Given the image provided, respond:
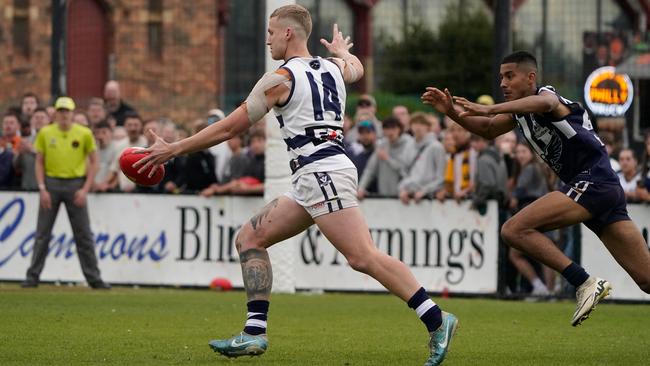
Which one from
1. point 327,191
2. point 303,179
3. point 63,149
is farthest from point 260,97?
point 63,149

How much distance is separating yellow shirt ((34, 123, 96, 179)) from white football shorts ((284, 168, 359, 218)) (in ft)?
28.1

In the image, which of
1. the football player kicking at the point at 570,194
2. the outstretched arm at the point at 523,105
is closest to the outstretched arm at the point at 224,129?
the outstretched arm at the point at 523,105

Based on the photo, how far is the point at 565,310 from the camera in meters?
15.5

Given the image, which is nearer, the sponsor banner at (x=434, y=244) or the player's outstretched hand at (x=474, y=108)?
the player's outstretched hand at (x=474, y=108)

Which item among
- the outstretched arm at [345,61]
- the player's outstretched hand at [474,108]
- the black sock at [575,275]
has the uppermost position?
the outstretched arm at [345,61]

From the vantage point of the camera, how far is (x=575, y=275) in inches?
408

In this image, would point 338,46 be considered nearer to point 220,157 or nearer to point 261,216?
point 261,216

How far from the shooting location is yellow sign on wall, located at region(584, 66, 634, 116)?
71.6 feet

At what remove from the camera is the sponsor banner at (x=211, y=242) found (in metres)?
18.0

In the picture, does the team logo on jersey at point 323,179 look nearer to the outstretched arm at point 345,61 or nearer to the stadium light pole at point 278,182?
the outstretched arm at point 345,61

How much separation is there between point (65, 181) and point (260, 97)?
871 cm

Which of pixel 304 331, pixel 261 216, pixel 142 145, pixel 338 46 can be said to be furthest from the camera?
pixel 142 145

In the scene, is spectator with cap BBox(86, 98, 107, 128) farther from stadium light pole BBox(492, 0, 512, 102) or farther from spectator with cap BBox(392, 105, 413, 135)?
stadium light pole BBox(492, 0, 512, 102)

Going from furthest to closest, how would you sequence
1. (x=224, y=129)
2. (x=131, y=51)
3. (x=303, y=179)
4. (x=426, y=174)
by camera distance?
(x=131, y=51) < (x=426, y=174) < (x=303, y=179) < (x=224, y=129)
